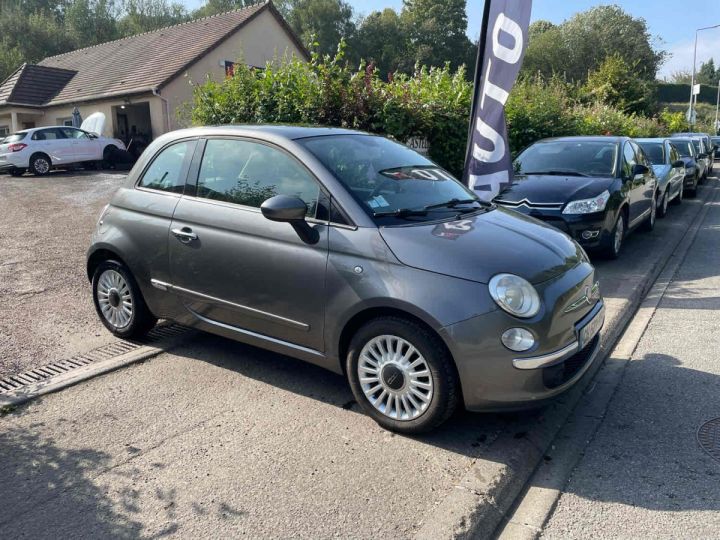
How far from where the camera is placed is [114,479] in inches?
127

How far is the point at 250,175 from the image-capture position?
4.28 metres

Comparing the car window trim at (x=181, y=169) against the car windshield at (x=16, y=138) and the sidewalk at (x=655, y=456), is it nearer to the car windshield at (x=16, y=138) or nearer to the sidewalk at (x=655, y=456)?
the sidewalk at (x=655, y=456)

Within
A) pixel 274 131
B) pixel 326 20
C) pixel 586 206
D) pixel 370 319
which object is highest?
pixel 326 20

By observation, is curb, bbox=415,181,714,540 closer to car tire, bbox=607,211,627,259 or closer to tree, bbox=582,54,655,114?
car tire, bbox=607,211,627,259

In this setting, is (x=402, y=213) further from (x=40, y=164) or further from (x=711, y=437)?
(x=40, y=164)

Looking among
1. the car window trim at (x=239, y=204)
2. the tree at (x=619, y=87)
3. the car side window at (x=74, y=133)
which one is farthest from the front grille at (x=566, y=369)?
the tree at (x=619, y=87)

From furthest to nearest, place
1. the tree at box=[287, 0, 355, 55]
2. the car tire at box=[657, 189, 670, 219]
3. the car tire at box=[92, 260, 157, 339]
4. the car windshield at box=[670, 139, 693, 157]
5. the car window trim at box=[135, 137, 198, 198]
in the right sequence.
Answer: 1. the tree at box=[287, 0, 355, 55]
2. the car windshield at box=[670, 139, 693, 157]
3. the car tire at box=[657, 189, 670, 219]
4. the car tire at box=[92, 260, 157, 339]
5. the car window trim at box=[135, 137, 198, 198]

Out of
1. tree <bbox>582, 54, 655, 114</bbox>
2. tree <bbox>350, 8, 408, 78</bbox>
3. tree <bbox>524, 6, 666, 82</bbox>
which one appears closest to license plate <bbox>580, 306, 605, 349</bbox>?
tree <bbox>582, 54, 655, 114</bbox>

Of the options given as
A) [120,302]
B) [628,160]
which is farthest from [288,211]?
[628,160]

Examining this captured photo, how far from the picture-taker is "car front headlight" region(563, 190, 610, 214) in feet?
24.7

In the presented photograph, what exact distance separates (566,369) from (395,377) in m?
0.99

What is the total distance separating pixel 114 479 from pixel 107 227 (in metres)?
2.41

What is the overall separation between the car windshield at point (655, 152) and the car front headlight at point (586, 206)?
6.23m

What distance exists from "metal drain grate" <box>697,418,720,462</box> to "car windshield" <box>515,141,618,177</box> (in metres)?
5.16
